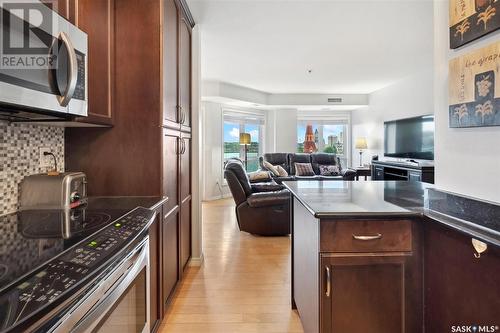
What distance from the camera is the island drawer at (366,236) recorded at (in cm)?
130

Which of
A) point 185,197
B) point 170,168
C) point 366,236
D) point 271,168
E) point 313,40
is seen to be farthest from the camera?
point 271,168

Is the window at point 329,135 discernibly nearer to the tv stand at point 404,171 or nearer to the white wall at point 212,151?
the tv stand at point 404,171

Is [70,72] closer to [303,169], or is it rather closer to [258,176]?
[258,176]

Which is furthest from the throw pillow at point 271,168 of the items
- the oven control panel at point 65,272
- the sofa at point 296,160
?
the oven control panel at point 65,272

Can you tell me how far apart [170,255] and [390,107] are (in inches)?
241

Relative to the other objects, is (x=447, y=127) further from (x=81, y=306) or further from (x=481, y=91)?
(x=81, y=306)

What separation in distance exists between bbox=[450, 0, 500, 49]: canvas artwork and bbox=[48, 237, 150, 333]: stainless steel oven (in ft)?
6.17

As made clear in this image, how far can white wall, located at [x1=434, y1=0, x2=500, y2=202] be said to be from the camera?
1348 mm

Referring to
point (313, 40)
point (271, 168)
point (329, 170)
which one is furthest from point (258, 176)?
point (313, 40)

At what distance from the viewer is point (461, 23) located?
1.49 m

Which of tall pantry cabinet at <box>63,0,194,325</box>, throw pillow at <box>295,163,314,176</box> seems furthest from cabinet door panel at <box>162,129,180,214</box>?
throw pillow at <box>295,163,314,176</box>

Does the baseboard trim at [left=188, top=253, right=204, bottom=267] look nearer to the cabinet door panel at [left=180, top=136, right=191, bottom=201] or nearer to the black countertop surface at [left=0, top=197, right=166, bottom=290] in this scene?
the cabinet door panel at [left=180, top=136, right=191, bottom=201]

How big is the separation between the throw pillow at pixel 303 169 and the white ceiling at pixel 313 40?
78.0 inches

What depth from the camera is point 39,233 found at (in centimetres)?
112
